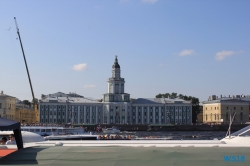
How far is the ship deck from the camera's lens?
23.8 feet

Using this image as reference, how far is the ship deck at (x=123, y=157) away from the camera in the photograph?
23.8ft

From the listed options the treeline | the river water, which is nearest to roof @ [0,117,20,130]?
the river water

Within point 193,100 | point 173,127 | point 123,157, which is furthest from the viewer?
point 193,100

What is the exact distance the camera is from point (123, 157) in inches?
298

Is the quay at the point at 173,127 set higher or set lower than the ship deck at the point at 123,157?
lower

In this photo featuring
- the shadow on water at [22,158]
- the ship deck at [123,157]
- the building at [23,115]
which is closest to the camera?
the ship deck at [123,157]

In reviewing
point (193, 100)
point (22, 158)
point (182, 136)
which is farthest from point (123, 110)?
point (22, 158)

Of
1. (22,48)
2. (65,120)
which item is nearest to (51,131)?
(22,48)

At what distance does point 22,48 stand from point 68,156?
58517 mm

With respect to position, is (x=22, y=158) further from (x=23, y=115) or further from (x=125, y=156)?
(x=23, y=115)

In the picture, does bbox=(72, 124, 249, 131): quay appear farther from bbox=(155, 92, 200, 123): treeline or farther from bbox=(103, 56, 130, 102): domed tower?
bbox=(155, 92, 200, 123): treeline

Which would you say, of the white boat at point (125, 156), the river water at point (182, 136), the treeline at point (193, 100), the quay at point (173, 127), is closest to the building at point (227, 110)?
the treeline at point (193, 100)

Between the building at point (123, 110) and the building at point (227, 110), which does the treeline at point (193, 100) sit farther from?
the building at point (123, 110)

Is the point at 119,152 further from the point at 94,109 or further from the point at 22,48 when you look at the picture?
the point at 94,109
